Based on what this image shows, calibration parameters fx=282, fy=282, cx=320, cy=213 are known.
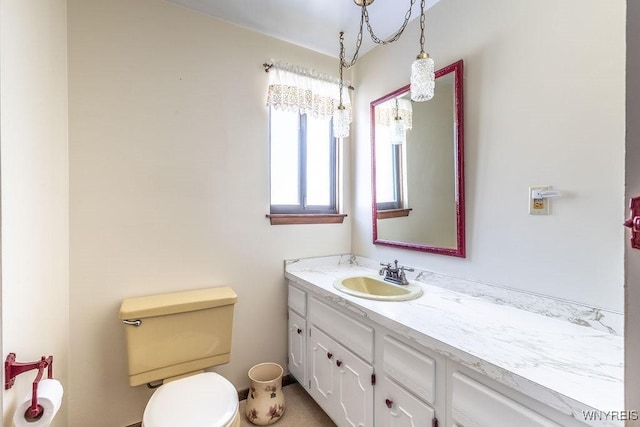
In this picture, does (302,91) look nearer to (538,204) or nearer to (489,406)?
(538,204)

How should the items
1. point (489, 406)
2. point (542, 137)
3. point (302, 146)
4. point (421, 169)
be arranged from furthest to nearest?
point (302, 146) < point (421, 169) < point (542, 137) < point (489, 406)

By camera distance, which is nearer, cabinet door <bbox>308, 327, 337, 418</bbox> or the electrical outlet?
the electrical outlet

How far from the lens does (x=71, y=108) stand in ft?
4.62

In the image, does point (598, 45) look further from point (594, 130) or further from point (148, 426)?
point (148, 426)

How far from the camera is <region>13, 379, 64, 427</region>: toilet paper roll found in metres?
0.84

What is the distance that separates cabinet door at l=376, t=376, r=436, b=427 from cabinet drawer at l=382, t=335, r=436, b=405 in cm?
3

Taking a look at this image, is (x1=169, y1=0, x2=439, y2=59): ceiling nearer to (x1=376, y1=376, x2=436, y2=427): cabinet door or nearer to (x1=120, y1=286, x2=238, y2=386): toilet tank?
(x1=120, y1=286, x2=238, y2=386): toilet tank

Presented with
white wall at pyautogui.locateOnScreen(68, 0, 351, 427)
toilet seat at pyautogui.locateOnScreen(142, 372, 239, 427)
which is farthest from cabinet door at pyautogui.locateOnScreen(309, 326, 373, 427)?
toilet seat at pyautogui.locateOnScreen(142, 372, 239, 427)

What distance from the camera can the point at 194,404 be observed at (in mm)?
1205

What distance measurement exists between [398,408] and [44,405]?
1224 millimetres

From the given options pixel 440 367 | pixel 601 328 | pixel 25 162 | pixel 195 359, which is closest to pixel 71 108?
pixel 25 162

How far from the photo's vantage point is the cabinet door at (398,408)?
40.6 inches

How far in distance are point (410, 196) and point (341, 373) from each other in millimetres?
1107

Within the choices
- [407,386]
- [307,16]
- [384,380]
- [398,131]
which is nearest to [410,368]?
[407,386]
